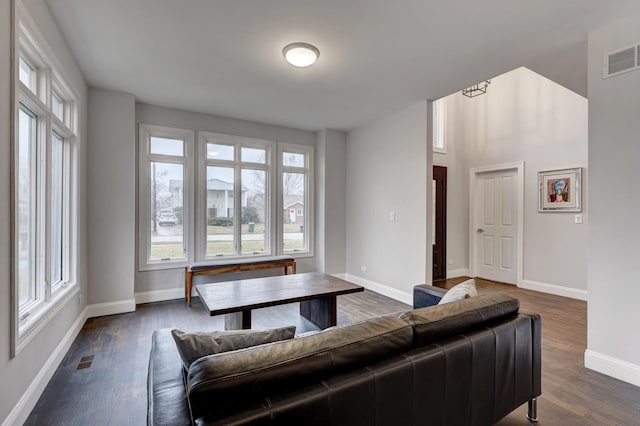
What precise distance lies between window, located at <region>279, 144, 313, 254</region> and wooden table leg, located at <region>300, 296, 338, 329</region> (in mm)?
1938

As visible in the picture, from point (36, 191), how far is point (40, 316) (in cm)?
94

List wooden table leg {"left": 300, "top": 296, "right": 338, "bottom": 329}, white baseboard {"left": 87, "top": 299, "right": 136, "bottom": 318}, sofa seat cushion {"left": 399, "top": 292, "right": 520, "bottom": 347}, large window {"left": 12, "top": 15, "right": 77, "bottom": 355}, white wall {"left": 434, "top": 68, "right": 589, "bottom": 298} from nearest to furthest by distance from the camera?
sofa seat cushion {"left": 399, "top": 292, "right": 520, "bottom": 347} < large window {"left": 12, "top": 15, "right": 77, "bottom": 355} < wooden table leg {"left": 300, "top": 296, "right": 338, "bottom": 329} < white baseboard {"left": 87, "top": 299, "right": 136, "bottom": 318} < white wall {"left": 434, "top": 68, "right": 589, "bottom": 298}

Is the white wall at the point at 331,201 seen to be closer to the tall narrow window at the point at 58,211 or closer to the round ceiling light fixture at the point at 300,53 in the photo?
the round ceiling light fixture at the point at 300,53

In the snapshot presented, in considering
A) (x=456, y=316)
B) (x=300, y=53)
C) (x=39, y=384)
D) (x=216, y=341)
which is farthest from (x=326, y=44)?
(x=39, y=384)

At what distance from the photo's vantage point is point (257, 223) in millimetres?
5137

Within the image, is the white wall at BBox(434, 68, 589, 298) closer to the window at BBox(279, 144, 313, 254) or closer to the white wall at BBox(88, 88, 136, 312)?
the window at BBox(279, 144, 313, 254)

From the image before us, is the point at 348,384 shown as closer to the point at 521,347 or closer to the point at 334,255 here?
the point at 521,347

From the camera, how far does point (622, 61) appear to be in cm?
231

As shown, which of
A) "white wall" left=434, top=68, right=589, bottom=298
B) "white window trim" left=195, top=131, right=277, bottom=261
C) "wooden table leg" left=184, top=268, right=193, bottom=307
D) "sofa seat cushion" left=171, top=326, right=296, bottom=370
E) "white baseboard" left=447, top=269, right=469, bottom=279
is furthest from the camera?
"white baseboard" left=447, top=269, right=469, bottom=279

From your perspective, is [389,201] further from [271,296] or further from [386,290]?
[271,296]

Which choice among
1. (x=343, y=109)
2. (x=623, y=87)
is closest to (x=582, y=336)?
(x=623, y=87)

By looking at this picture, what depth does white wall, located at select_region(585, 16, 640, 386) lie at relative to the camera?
7.39 ft

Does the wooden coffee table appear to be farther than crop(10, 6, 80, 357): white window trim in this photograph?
Yes

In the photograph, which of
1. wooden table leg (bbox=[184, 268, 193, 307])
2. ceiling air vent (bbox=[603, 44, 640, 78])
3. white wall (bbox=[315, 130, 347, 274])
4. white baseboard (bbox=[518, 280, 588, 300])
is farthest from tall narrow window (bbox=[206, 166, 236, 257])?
white baseboard (bbox=[518, 280, 588, 300])
